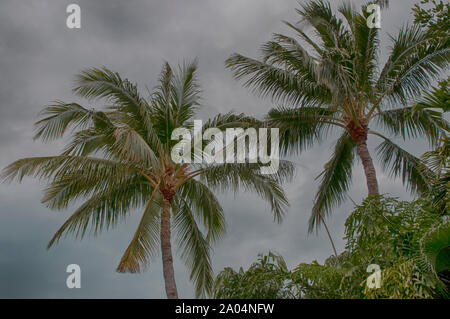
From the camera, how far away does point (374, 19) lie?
12789mm

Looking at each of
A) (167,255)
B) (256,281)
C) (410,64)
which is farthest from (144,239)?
(410,64)

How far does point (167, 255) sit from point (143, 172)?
204 cm

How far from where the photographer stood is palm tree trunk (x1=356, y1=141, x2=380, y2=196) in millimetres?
Result: 11805

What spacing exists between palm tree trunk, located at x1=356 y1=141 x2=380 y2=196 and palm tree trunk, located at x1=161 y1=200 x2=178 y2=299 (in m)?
4.65

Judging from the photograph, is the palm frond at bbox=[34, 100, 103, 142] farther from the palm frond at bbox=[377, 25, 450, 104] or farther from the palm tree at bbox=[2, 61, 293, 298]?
the palm frond at bbox=[377, 25, 450, 104]

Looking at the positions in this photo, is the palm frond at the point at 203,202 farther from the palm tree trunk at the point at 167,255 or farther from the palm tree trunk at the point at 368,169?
the palm tree trunk at the point at 368,169

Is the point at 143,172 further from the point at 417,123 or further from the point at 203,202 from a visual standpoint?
the point at 417,123

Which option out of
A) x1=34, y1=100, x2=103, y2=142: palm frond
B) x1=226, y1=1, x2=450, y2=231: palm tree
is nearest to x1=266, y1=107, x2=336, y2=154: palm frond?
x1=226, y1=1, x2=450, y2=231: palm tree

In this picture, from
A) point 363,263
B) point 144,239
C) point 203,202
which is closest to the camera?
point 363,263

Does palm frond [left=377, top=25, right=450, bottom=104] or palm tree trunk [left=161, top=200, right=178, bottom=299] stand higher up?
palm frond [left=377, top=25, right=450, bottom=104]

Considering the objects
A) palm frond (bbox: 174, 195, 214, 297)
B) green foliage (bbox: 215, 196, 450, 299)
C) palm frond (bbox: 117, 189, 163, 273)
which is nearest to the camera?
green foliage (bbox: 215, 196, 450, 299)

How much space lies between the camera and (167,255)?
38.5 feet

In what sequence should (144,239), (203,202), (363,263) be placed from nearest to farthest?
1. (363,263)
2. (144,239)
3. (203,202)
